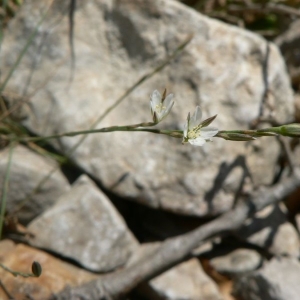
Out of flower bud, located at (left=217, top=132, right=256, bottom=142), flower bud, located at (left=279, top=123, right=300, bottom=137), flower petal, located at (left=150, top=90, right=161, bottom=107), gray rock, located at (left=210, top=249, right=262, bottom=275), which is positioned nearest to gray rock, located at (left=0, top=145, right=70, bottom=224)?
gray rock, located at (left=210, top=249, right=262, bottom=275)

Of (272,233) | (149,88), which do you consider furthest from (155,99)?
→ (272,233)

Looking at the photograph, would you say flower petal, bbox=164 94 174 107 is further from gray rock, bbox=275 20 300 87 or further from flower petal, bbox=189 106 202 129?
gray rock, bbox=275 20 300 87

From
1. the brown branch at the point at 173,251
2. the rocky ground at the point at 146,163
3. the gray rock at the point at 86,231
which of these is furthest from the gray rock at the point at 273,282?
the gray rock at the point at 86,231

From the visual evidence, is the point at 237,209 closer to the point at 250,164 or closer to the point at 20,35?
the point at 250,164

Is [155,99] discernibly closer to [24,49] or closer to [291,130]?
[291,130]

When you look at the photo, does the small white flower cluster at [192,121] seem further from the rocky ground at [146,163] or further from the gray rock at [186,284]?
the gray rock at [186,284]
